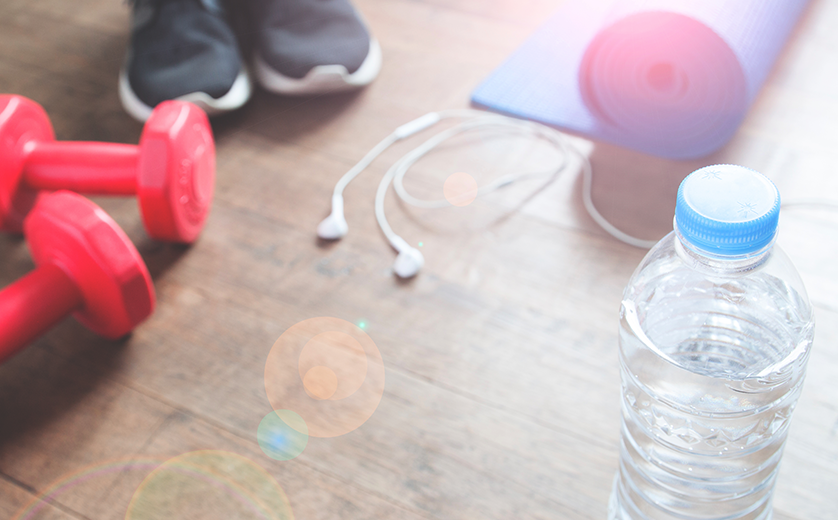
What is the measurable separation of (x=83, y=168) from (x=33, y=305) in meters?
0.26

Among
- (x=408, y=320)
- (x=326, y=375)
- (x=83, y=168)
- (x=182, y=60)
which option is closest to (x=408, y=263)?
(x=408, y=320)

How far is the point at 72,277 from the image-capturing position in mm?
823

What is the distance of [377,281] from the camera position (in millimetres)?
952

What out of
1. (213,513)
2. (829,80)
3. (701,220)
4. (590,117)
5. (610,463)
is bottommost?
(213,513)

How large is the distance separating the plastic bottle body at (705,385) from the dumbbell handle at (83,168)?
743mm

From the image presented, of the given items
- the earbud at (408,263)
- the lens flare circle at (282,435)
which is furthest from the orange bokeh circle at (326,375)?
the earbud at (408,263)

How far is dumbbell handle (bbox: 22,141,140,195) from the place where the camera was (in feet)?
3.13

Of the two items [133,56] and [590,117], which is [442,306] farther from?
[133,56]

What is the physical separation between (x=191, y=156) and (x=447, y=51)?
654 mm

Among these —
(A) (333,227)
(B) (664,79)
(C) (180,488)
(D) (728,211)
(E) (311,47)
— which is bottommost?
(C) (180,488)

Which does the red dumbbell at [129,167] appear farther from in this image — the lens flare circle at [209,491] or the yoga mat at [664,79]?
the yoga mat at [664,79]

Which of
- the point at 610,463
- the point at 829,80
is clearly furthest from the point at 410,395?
the point at 829,80

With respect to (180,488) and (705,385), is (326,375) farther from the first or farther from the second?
(705,385)

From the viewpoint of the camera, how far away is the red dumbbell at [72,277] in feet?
2.57
